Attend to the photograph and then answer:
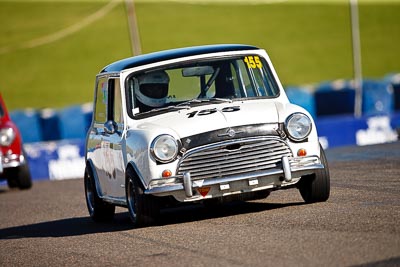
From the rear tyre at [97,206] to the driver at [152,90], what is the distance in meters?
1.48

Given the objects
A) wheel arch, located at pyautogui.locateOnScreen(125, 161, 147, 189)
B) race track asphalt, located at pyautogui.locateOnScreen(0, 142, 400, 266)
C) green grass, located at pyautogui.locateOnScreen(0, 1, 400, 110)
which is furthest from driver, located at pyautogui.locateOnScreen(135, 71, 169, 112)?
green grass, located at pyautogui.locateOnScreen(0, 1, 400, 110)

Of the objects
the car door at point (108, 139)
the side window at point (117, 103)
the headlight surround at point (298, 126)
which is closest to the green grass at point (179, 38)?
the car door at point (108, 139)

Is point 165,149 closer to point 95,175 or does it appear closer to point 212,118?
point 212,118

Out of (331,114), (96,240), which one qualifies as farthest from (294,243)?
(331,114)

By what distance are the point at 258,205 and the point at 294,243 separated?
3.15 metres

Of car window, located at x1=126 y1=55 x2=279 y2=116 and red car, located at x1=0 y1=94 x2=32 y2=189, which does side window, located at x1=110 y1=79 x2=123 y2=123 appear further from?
red car, located at x1=0 y1=94 x2=32 y2=189

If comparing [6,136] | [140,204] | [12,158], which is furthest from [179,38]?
[140,204]

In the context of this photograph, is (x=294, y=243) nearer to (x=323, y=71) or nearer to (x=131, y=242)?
(x=131, y=242)

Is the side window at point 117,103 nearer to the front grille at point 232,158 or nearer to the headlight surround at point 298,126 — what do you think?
the front grille at point 232,158

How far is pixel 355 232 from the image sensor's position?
7941 millimetres

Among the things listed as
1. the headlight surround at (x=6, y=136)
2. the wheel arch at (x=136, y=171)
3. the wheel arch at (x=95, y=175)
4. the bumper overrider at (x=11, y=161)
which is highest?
the wheel arch at (x=136, y=171)

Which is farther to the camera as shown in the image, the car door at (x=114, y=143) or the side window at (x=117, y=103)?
the side window at (x=117, y=103)

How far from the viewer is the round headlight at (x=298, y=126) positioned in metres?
9.71

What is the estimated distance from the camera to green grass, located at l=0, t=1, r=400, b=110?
51.2 m
